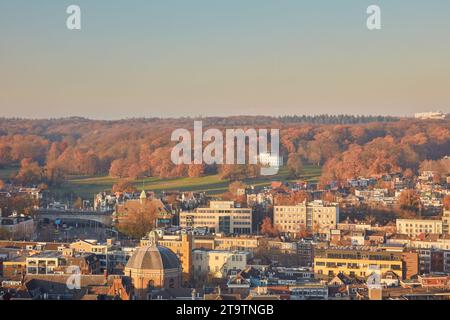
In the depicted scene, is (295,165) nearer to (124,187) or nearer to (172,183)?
(172,183)

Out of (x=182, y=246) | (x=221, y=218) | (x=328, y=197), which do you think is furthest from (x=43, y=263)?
(x=328, y=197)

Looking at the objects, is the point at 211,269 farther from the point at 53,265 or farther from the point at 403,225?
the point at 403,225

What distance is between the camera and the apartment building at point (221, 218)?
57.5 ft

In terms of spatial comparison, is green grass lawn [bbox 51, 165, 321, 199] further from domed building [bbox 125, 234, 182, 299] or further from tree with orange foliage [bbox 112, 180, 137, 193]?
domed building [bbox 125, 234, 182, 299]

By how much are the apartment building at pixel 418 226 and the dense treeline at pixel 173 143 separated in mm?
7873

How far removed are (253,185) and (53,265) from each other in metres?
13.0

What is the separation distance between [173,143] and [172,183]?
5.38 m

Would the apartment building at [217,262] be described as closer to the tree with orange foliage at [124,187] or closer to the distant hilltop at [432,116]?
the tree with orange foliage at [124,187]

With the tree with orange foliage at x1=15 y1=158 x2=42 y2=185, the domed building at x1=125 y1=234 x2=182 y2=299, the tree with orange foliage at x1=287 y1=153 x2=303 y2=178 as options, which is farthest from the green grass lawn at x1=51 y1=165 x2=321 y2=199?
the domed building at x1=125 y1=234 x2=182 y2=299

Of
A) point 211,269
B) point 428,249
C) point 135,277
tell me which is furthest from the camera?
point 428,249

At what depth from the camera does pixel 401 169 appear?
1056 inches

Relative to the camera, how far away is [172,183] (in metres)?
25.6
